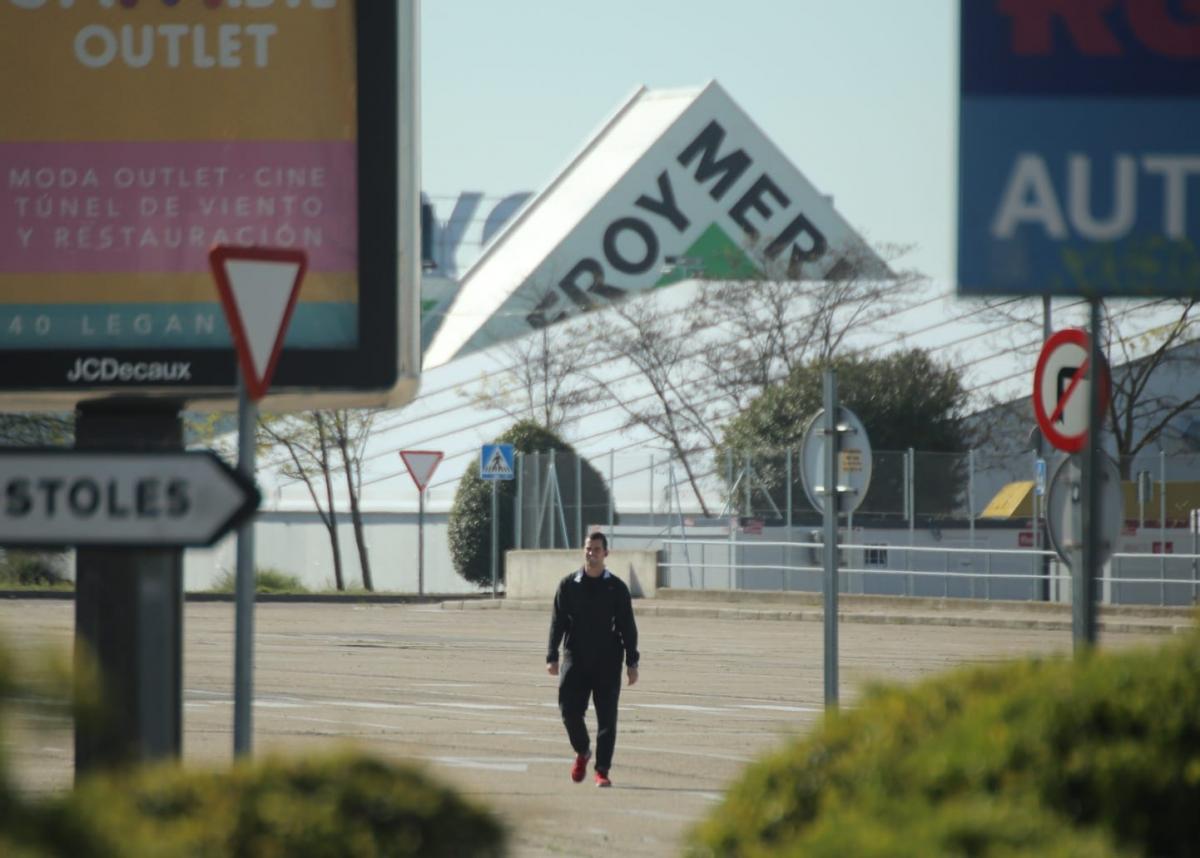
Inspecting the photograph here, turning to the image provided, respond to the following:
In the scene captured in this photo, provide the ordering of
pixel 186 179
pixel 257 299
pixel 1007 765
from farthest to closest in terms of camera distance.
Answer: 1. pixel 186 179
2. pixel 257 299
3. pixel 1007 765

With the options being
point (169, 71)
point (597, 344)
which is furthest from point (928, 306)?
A: point (169, 71)

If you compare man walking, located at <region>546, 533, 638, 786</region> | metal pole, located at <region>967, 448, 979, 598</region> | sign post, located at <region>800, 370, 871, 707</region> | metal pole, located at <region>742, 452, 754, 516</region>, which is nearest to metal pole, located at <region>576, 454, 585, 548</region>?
metal pole, located at <region>742, 452, 754, 516</region>

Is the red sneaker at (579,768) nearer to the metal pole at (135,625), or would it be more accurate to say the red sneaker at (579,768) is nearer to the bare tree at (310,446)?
the metal pole at (135,625)

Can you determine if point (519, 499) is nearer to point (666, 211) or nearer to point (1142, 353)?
point (1142, 353)

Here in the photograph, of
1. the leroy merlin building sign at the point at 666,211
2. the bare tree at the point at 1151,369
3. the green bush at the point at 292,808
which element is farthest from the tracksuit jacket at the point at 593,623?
the leroy merlin building sign at the point at 666,211

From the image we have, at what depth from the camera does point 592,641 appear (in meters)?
13.6

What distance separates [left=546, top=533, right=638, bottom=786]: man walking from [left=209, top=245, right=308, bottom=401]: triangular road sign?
7042mm

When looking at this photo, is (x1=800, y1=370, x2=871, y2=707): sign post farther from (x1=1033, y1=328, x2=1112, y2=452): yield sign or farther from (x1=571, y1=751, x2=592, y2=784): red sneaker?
(x1=571, y1=751, x2=592, y2=784): red sneaker

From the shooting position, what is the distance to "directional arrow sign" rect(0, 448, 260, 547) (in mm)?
5641

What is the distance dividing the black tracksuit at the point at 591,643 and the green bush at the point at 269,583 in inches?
1138

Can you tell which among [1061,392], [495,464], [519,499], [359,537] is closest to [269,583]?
[359,537]

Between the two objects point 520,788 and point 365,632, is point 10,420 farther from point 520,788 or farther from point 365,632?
point 520,788

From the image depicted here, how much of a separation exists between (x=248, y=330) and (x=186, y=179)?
940 millimetres

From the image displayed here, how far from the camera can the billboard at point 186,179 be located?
6.87m
